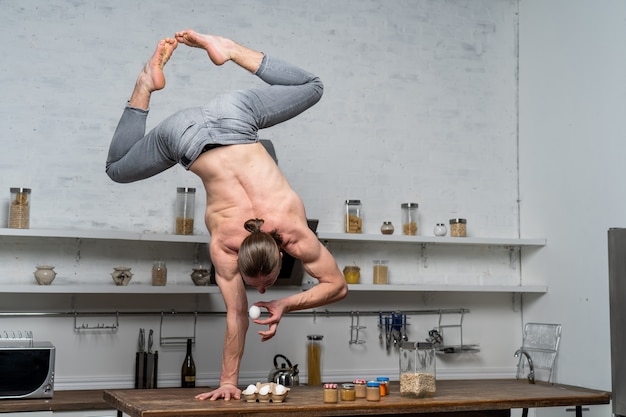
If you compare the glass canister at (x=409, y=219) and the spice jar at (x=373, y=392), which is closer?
the spice jar at (x=373, y=392)

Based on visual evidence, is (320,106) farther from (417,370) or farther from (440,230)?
(417,370)

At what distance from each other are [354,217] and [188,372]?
162 centimetres

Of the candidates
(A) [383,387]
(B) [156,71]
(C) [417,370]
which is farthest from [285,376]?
(B) [156,71]

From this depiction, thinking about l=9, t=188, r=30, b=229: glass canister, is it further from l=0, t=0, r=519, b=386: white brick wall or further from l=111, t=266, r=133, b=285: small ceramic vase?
l=111, t=266, r=133, b=285: small ceramic vase

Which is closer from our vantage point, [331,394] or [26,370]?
[331,394]

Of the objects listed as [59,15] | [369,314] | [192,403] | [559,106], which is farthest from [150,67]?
[559,106]

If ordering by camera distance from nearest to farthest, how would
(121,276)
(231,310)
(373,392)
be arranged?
1. (373,392)
2. (231,310)
3. (121,276)

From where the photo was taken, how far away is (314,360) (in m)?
5.52

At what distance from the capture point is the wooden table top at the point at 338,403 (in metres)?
3.28

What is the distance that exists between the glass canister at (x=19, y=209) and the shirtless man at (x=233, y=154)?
1.39 m

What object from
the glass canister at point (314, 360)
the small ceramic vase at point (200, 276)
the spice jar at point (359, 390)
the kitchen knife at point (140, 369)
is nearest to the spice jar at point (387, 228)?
the glass canister at point (314, 360)

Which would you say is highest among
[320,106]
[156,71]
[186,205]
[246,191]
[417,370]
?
[320,106]

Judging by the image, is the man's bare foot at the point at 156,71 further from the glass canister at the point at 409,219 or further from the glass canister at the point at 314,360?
the glass canister at the point at 409,219

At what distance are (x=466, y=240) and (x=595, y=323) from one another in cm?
109
